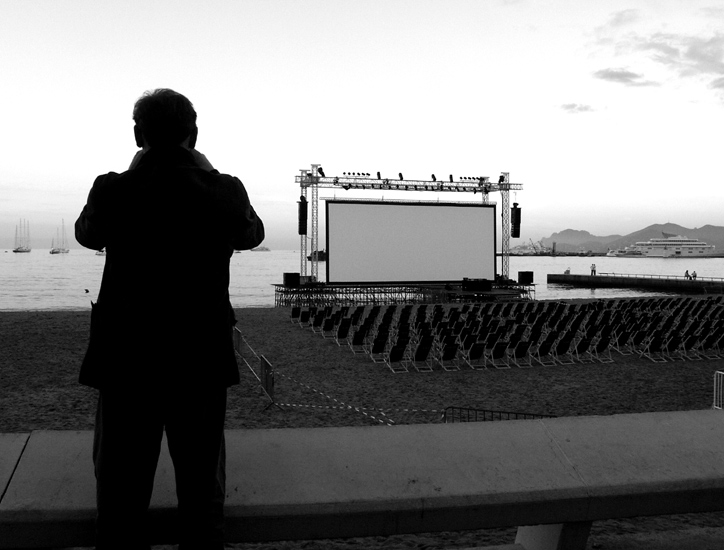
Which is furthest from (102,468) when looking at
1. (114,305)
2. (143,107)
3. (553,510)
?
(553,510)

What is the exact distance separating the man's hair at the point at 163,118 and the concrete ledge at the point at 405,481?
687mm

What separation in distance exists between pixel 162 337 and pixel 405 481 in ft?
1.80

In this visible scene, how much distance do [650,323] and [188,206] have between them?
14.2 meters

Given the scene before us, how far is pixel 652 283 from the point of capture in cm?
4712

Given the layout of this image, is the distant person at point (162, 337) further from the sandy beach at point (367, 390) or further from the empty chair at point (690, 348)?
the empty chair at point (690, 348)

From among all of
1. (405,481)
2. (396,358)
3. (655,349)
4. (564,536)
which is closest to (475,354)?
(396,358)

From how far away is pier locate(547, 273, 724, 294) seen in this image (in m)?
40.5

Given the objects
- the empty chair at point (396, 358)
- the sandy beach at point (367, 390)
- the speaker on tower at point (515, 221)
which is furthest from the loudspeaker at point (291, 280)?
the empty chair at point (396, 358)

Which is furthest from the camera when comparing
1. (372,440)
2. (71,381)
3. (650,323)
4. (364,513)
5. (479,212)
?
(479,212)

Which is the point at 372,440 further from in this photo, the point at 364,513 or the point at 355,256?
the point at 355,256

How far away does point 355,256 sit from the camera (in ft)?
83.3

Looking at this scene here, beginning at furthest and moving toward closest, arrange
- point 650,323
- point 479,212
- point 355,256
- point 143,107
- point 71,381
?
point 479,212 → point 355,256 → point 650,323 → point 71,381 → point 143,107

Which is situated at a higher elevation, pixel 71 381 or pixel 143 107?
pixel 143 107

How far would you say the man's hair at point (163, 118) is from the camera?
49.1 inches
